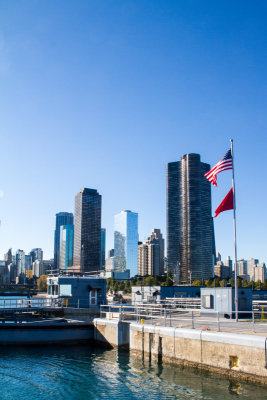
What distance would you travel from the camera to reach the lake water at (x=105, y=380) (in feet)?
64.4

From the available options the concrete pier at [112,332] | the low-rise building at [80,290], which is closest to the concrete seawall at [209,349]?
the concrete pier at [112,332]

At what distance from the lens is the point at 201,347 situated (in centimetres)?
2297

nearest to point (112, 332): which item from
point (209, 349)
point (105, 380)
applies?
point (105, 380)

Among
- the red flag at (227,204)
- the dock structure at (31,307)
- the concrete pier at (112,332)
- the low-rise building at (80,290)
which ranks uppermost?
the red flag at (227,204)

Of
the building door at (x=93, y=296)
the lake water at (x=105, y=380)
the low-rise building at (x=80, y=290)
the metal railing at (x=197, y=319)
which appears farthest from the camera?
the building door at (x=93, y=296)

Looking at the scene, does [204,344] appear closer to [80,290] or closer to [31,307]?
[31,307]

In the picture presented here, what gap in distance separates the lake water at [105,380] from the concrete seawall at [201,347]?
1.90 ft

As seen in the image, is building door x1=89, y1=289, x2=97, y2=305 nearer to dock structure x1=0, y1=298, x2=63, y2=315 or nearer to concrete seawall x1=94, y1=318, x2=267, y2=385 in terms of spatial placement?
dock structure x1=0, y1=298, x2=63, y2=315

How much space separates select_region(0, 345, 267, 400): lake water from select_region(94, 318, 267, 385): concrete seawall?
0.58 meters

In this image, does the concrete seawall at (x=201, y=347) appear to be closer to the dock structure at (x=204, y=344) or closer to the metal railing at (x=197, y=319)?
the dock structure at (x=204, y=344)

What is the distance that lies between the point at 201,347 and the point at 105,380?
18.2ft

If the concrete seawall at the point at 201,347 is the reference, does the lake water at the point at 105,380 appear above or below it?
below

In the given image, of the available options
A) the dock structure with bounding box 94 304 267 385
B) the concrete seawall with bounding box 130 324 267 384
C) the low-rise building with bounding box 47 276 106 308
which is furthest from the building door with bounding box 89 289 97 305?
the concrete seawall with bounding box 130 324 267 384

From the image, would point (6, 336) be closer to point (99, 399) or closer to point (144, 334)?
point (144, 334)
